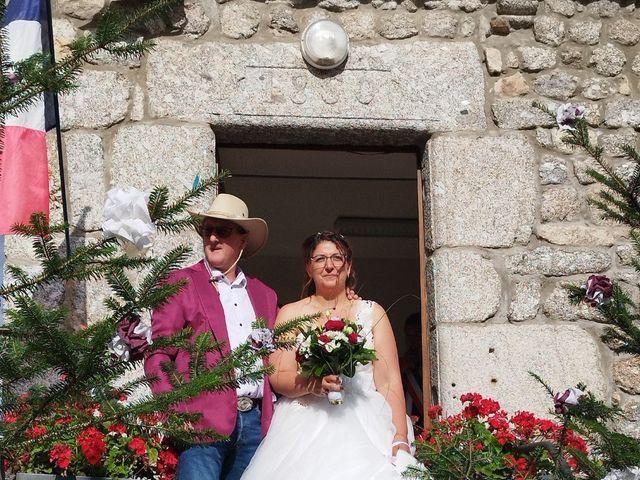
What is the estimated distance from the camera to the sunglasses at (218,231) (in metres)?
4.58

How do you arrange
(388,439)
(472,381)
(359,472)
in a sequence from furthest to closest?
1. (472,381)
2. (388,439)
3. (359,472)

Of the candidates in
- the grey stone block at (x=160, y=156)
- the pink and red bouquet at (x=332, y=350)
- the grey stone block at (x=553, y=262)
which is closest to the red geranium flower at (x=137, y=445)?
the pink and red bouquet at (x=332, y=350)

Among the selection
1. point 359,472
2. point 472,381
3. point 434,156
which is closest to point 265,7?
point 434,156

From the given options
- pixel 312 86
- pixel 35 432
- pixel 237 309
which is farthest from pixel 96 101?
pixel 35 432

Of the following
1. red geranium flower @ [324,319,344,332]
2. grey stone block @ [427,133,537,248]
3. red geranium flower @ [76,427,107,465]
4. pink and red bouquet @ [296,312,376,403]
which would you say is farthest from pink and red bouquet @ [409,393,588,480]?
red geranium flower @ [76,427,107,465]

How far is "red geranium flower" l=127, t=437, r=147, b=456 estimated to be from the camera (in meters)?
4.07

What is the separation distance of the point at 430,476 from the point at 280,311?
1.25 m

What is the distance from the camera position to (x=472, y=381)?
503cm

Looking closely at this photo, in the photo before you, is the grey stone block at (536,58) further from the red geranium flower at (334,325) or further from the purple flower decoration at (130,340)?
the purple flower decoration at (130,340)

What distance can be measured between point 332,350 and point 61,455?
100cm

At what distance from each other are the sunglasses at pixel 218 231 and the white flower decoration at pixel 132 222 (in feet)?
2.71

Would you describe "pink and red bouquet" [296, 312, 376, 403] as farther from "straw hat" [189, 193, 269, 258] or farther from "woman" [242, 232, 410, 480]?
"straw hat" [189, 193, 269, 258]

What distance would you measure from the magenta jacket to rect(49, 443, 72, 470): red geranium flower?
380 millimetres

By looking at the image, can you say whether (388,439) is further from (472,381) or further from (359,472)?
(472,381)
